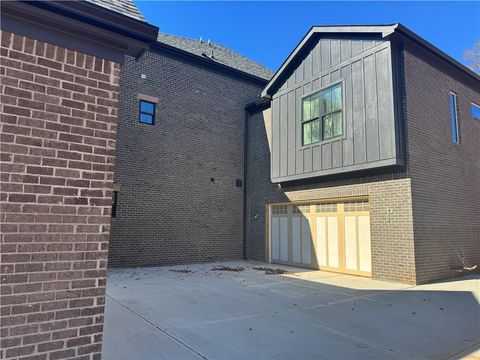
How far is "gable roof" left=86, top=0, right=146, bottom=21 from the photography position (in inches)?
137

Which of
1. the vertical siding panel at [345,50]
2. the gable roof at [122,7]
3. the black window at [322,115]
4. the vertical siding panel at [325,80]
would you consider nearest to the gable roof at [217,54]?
the black window at [322,115]

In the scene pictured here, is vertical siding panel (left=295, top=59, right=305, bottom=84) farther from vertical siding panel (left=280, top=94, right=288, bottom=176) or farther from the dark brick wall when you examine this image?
the dark brick wall

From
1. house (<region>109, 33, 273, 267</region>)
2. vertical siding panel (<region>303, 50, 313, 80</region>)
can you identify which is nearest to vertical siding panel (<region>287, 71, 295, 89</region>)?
vertical siding panel (<region>303, 50, 313, 80</region>)

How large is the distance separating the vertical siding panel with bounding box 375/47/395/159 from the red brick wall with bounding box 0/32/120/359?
A: 26.4 ft

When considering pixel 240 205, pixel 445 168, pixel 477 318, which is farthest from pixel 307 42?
pixel 477 318

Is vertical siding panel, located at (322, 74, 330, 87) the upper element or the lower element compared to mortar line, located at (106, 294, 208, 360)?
upper

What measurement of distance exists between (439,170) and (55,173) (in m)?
10.6

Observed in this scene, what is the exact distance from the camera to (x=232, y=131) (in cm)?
1611

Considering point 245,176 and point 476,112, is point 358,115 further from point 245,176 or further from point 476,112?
point 245,176

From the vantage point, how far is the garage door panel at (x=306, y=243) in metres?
12.8

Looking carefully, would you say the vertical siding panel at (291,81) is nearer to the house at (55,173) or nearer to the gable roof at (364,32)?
the gable roof at (364,32)

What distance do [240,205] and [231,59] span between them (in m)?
7.61

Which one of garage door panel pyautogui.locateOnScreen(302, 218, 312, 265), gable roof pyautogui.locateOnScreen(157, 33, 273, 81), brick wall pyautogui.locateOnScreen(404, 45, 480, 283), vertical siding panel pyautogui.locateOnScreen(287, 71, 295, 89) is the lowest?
garage door panel pyautogui.locateOnScreen(302, 218, 312, 265)

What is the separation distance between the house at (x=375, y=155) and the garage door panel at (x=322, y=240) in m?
0.03
